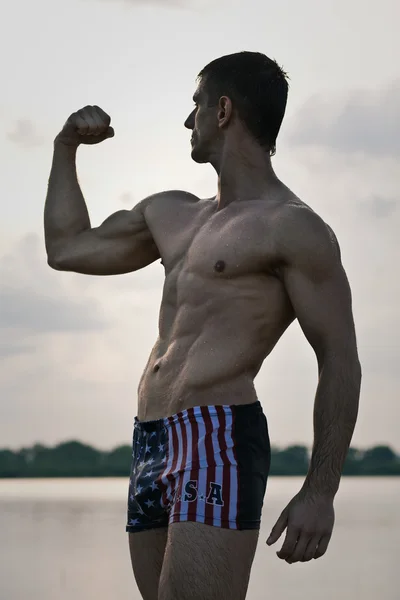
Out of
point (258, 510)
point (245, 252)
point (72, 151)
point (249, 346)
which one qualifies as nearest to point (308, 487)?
point (258, 510)

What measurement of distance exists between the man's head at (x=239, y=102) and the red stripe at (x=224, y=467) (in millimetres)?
1144

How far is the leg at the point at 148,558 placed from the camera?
5.04 m

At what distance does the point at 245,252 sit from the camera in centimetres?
493

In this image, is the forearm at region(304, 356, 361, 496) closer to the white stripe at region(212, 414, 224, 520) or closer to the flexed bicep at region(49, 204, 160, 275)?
the white stripe at region(212, 414, 224, 520)

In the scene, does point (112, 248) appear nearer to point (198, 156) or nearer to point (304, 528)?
point (198, 156)

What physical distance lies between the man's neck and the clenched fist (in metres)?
0.72

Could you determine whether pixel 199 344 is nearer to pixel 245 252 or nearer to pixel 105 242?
pixel 245 252

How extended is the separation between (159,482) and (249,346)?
645mm

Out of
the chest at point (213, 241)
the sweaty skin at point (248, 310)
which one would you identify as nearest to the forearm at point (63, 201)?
the chest at point (213, 241)

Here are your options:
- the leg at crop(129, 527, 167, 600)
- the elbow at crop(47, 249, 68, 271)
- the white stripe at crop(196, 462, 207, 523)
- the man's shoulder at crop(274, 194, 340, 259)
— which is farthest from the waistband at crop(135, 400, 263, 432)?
the elbow at crop(47, 249, 68, 271)

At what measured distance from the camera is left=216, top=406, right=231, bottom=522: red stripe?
4.73 metres

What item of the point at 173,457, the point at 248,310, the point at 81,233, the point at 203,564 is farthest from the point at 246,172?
the point at 203,564

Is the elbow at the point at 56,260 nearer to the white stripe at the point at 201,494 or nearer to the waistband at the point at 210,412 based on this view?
the waistband at the point at 210,412

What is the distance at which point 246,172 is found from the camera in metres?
5.19
